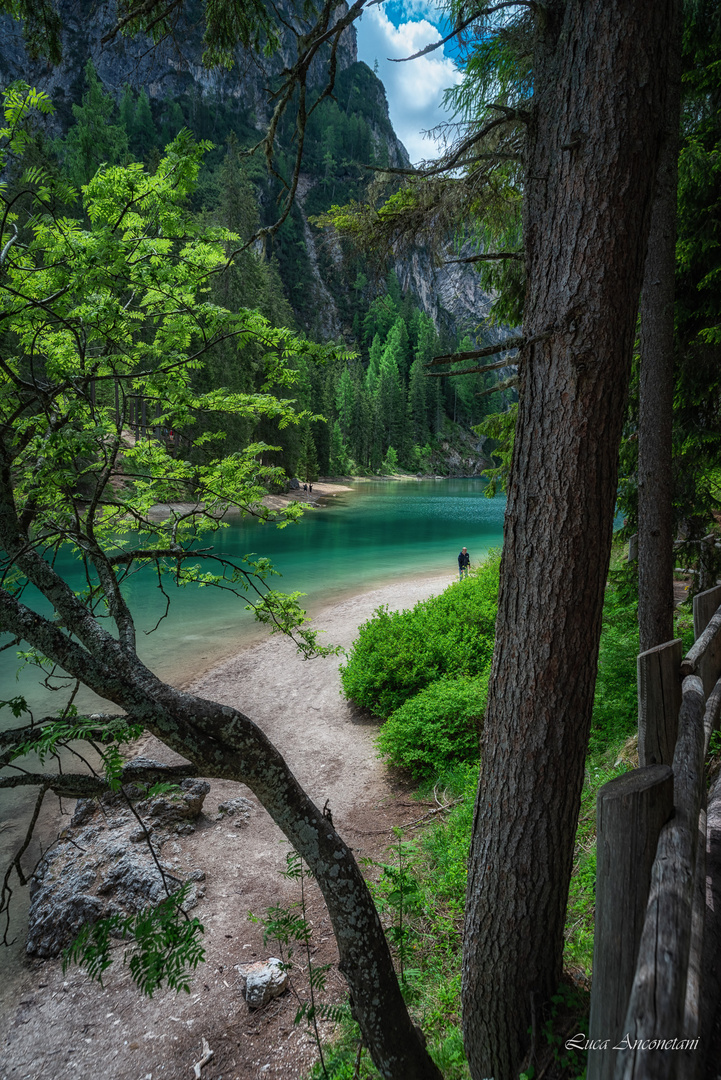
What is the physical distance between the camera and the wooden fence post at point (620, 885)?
1445mm

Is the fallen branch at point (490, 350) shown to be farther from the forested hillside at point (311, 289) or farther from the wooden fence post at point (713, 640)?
the forested hillside at point (311, 289)

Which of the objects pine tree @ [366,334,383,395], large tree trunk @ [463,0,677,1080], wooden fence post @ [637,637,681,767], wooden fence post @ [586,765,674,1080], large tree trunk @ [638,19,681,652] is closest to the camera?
wooden fence post @ [586,765,674,1080]

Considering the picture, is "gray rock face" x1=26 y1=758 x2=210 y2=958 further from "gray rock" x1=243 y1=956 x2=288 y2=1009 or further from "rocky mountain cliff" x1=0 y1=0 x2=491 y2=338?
"rocky mountain cliff" x1=0 y1=0 x2=491 y2=338

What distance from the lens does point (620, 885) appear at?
1476 mm

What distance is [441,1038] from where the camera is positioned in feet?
9.69

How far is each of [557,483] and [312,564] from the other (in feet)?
64.6

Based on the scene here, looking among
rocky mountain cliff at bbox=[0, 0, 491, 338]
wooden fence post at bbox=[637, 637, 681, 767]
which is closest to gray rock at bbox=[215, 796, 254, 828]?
wooden fence post at bbox=[637, 637, 681, 767]

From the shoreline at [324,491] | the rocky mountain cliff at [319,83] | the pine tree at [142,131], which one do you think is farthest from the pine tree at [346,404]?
the pine tree at [142,131]

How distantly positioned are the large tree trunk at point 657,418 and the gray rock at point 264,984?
384 centimetres

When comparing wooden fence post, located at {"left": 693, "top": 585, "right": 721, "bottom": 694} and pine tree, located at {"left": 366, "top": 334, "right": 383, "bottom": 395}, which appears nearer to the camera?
→ wooden fence post, located at {"left": 693, "top": 585, "right": 721, "bottom": 694}

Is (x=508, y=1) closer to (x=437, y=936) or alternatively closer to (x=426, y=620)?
(x=437, y=936)

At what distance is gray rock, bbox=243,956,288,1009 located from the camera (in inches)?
146

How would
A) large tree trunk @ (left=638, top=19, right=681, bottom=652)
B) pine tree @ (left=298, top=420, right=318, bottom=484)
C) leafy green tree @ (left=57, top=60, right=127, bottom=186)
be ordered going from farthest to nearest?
pine tree @ (left=298, top=420, right=318, bottom=484) → leafy green tree @ (left=57, top=60, right=127, bottom=186) → large tree trunk @ (left=638, top=19, right=681, bottom=652)

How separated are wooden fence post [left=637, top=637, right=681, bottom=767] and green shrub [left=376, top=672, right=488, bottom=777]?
12.8ft
